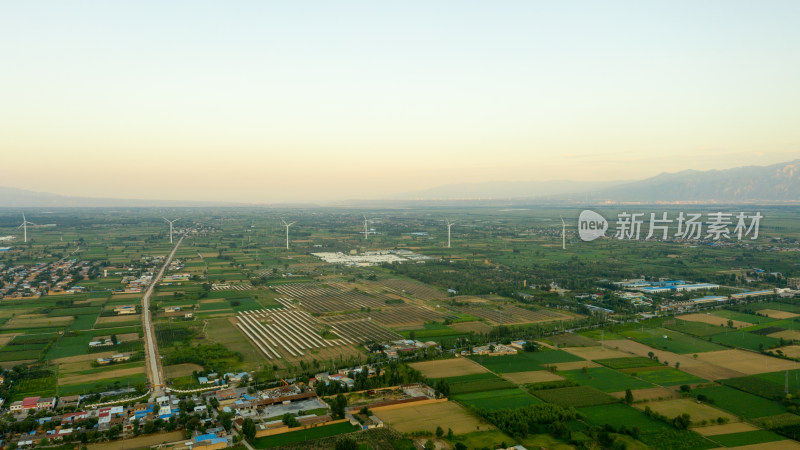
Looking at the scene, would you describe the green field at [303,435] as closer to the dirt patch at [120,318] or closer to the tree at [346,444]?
the tree at [346,444]

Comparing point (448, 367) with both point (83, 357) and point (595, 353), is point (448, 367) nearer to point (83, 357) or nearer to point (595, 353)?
point (595, 353)

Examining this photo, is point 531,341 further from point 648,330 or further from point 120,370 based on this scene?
point 120,370

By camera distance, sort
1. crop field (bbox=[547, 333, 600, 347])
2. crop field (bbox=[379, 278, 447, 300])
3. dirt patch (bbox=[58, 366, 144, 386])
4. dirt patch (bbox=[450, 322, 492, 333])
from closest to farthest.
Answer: dirt patch (bbox=[58, 366, 144, 386])
crop field (bbox=[547, 333, 600, 347])
dirt patch (bbox=[450, 322, 492, 333])
crop field (bbox=[379, 278, 447, 300])

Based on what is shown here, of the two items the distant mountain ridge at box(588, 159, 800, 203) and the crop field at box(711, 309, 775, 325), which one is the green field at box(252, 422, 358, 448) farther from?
the distant mountain ridge at box(588, 159, 800, 203)

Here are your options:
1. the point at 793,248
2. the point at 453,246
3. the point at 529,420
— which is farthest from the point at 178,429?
the point at 793,248

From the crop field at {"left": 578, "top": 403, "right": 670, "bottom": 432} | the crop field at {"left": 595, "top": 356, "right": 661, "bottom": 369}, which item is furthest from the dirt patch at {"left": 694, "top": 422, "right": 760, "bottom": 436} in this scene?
the crop field at {"left": 595, "top": 356, "right": 661, "bottom": 369}

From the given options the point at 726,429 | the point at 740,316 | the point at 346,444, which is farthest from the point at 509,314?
the point at 346,444

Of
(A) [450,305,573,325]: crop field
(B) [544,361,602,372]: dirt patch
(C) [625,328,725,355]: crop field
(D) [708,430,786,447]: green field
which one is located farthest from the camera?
(A) [450,305,573,325]: crop field

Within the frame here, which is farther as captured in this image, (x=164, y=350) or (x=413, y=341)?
(x=413, y=341)
